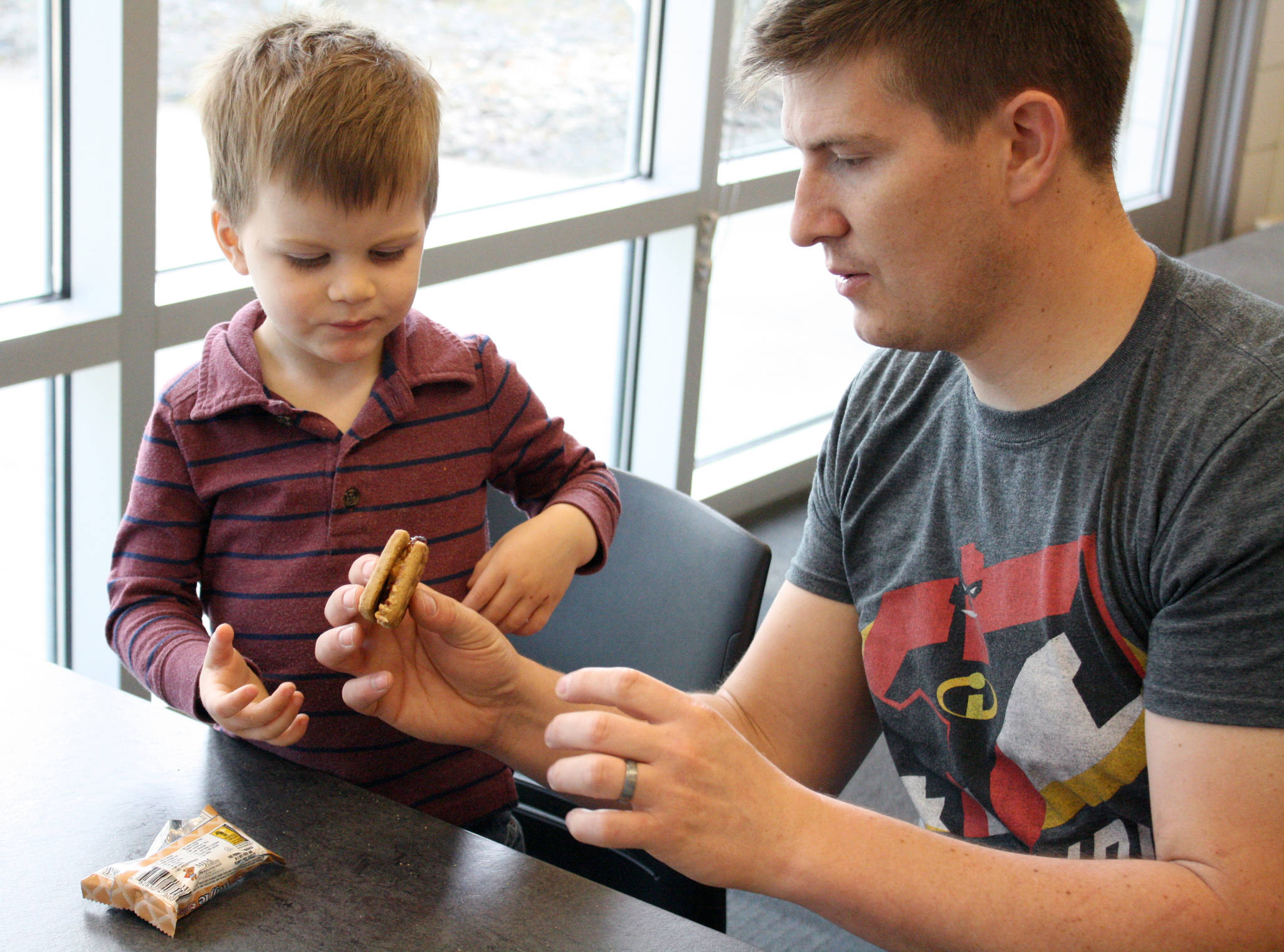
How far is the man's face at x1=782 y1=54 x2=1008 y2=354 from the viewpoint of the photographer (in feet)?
3.61

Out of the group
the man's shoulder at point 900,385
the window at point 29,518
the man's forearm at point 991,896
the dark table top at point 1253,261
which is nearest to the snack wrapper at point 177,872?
the man's forearm at point 991,896

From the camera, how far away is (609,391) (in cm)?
307

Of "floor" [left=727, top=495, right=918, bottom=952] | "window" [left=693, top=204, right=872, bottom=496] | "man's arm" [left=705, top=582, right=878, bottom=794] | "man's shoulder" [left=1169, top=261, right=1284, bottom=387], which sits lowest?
"floor" [left=727, top=495, right=918, bottom=952]

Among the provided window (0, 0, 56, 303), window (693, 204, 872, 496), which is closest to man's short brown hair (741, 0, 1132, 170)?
window (0, 0, 56, 303)

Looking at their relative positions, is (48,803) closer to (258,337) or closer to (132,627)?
(132,627)

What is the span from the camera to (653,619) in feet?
4.65

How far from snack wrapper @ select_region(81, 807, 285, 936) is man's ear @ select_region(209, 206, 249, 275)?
20.3 inches

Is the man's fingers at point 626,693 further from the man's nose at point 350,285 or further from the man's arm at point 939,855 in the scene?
the man's nose at point 350,285

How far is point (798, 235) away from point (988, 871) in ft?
1.91

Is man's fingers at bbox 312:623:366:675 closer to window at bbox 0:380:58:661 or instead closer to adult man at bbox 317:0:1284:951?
adult man at bbox 317:0:1284:951

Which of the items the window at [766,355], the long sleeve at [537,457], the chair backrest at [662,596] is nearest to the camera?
the long sleeve at [537,457]

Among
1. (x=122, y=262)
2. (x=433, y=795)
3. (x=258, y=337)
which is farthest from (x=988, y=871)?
(x=122, y=262)

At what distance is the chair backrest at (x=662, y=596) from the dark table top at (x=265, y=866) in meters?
0.51

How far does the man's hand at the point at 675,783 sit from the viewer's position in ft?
2.83
